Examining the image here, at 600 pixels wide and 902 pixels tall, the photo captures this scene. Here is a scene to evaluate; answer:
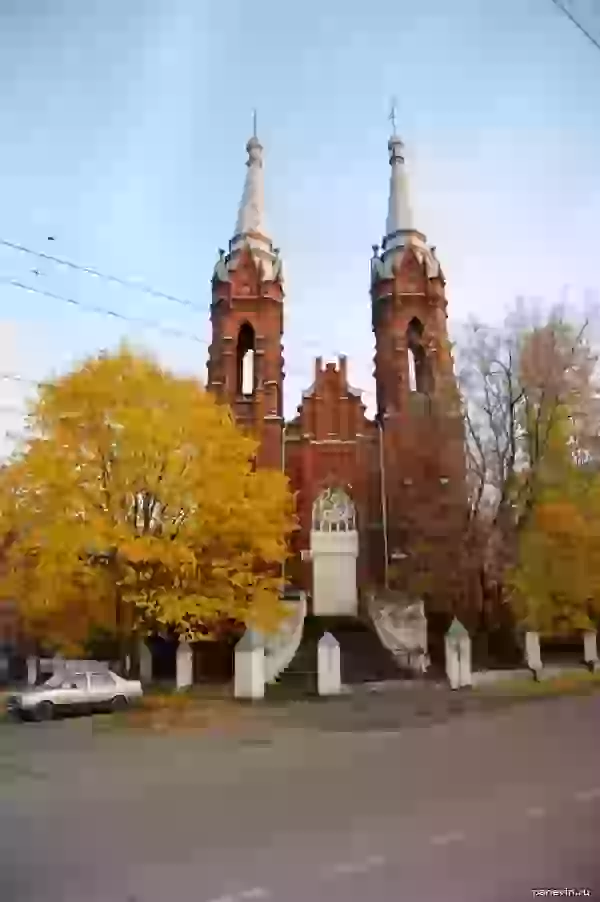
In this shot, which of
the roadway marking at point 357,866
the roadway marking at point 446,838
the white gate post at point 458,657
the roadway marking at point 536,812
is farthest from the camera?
the white gate post at point 458,657

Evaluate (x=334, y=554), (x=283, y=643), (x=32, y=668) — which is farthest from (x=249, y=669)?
(x=334, y=554)

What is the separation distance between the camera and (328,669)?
21281mm

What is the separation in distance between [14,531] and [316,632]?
12711 mm

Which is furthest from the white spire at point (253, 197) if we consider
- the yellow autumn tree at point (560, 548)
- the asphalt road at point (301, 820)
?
the asphalt road at point (301, 820)

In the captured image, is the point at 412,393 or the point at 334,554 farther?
the point at 412,393

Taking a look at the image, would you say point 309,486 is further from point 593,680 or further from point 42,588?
point 42,588

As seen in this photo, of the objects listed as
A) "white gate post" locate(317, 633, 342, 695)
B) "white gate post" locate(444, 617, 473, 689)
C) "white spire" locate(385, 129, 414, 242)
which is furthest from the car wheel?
"white spire" locate(385, 129, 414, 242)

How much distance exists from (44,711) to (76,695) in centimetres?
90

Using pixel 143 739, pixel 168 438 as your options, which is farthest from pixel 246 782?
pixel 168 438

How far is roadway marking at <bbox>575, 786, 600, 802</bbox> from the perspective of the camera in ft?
Answer: 26.3

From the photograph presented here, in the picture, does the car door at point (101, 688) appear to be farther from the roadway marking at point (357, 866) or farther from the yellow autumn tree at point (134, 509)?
the roadway marking at point (357, 866)

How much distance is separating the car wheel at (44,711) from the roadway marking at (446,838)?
13041 millimetres

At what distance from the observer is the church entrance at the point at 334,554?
32094 millimetres

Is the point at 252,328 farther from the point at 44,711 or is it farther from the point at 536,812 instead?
the point at 536,812
